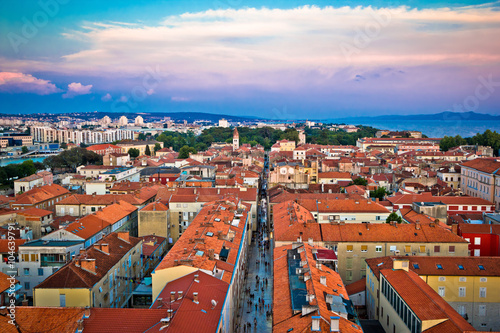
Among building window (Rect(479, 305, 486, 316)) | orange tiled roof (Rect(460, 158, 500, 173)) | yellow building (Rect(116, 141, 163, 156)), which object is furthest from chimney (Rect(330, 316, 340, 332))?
yellow building (Rect(116, 141, 163, 156))

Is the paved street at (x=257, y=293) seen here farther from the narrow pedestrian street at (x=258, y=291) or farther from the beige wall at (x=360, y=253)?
the beige wall at (x=360, y=253)

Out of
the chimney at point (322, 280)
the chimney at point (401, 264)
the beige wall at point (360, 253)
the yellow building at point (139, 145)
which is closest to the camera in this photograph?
the chimney at point (322, 280)

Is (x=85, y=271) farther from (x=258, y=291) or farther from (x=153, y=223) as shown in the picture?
(x=153, y=223)

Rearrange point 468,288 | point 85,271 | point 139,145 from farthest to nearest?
point 139,145 → point 468,288 → point 85,271

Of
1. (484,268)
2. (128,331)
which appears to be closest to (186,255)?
(128,331)

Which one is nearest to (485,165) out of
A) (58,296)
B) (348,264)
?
(348,264)

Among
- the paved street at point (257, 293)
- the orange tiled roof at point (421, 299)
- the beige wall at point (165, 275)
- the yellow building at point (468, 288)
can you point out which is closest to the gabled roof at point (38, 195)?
the paved street at point (257, 293)
